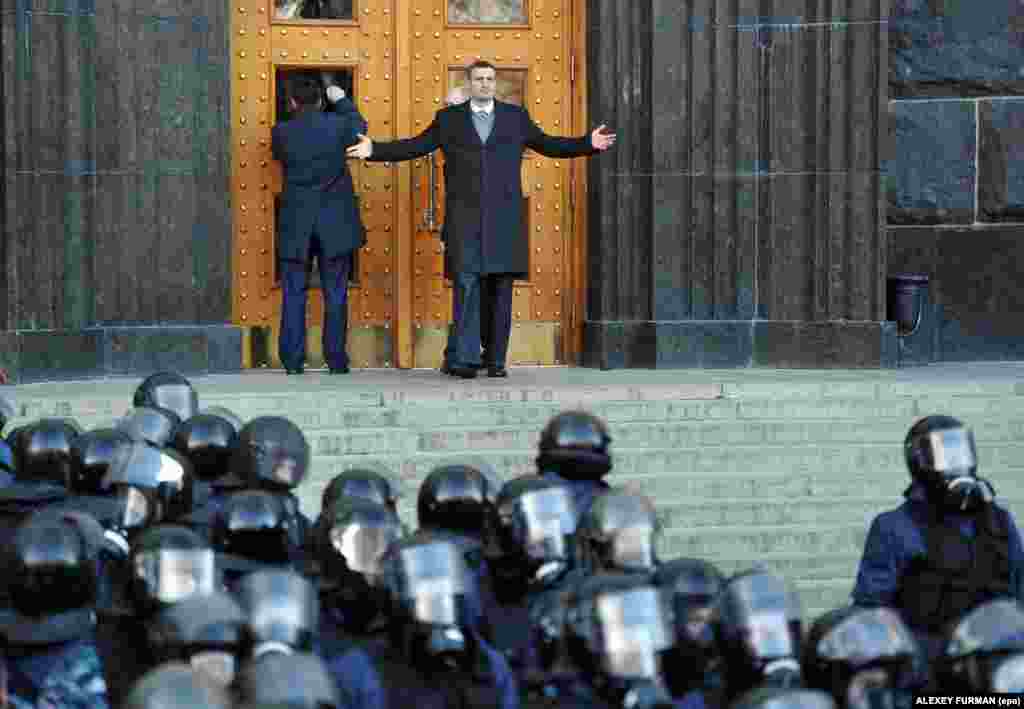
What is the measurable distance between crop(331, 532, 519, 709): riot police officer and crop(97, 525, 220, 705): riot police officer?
424 millimetres

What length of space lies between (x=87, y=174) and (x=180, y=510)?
676 cm


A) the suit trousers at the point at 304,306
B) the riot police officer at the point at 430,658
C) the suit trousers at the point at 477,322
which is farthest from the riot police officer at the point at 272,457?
the suit trousers at the point at 304,306

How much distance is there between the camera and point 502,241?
12.7 m

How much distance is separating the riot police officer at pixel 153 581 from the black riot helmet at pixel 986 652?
5.21ft

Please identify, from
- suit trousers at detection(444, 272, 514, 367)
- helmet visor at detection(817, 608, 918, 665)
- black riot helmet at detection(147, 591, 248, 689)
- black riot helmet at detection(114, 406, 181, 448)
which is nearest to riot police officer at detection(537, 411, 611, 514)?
black riot helmet at detection(114, 406, 181, 448)

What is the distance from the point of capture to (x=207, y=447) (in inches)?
271

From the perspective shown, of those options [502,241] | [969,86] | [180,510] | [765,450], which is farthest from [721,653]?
[969,86]

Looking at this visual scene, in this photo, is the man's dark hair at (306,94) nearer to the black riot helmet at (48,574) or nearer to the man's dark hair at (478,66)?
the man's dark hair at (478,66)

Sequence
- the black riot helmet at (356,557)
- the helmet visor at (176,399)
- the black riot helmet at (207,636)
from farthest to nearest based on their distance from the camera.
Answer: the helmet visor at (176,399) < the black riot helmet at (356,557) < the black riot helmet at (207,636)

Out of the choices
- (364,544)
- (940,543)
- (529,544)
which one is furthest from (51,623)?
(940,543)

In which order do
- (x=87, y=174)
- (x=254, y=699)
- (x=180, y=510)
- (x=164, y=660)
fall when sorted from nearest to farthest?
(x=254, y=699)
(x=164, y=660)
(x=180, y=510)
(x=87, y=174)

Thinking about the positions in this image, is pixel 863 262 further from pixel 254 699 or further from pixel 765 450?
pixel 254 699

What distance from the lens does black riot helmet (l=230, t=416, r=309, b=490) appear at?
639cm

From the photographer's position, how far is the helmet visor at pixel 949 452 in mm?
6254
